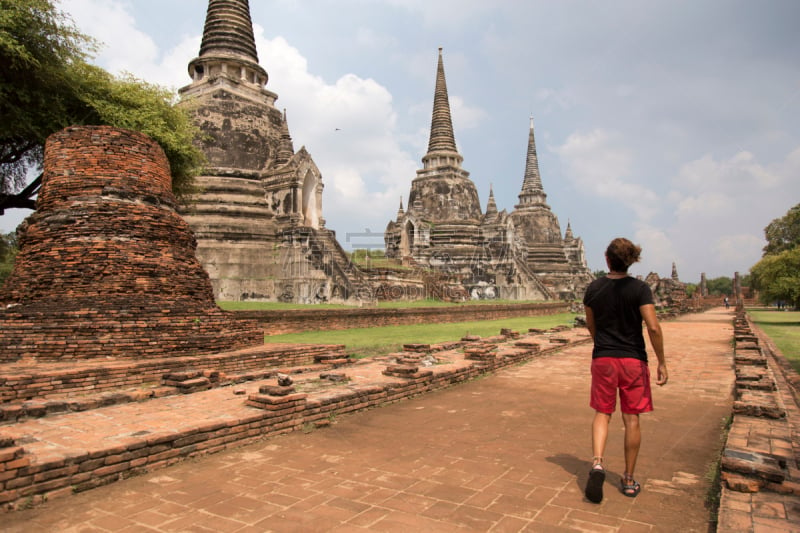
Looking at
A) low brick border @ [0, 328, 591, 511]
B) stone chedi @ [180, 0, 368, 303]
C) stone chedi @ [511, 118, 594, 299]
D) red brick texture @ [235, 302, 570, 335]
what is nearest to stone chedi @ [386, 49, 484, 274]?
stone chedi @ [511, 118, 594, 299]

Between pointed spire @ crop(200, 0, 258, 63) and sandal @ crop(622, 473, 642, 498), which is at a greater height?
pointed spire @ crop(200, 0, 258, 63)

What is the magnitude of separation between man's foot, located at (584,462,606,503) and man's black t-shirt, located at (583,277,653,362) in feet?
2.55

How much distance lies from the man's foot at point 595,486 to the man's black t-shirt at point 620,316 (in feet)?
2.55

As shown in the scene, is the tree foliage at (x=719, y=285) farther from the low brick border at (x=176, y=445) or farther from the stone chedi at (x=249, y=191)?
the low brick border at (x=176, y=445)

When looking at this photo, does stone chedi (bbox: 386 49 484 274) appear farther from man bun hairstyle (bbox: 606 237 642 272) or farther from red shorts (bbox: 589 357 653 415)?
red shorts (bbox: 589 357 653 415)

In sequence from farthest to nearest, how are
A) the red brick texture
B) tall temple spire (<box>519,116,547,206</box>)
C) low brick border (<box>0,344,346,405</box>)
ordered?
1. tall temple spire (<box>519,116,547,206</box>)
2. the red brick texture
3. low brick border (<box>0,344,346,405</box>)

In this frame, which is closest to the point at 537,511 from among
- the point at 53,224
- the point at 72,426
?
the point at 72,426

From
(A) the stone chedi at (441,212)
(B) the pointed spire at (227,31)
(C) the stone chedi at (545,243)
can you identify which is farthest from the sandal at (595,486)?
(C) the stone chedi at (545,243)

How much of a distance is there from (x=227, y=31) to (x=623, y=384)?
22.7 m

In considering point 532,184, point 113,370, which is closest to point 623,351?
point 113,370

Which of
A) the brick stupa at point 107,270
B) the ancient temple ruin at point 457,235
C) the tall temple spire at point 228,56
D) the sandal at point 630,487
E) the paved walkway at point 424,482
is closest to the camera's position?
the paved walkway at point 424,482

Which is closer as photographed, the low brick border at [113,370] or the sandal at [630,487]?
the sandal at [630,487]

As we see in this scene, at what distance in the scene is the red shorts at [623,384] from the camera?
11.9 feet

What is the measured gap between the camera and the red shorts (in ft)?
11.9
